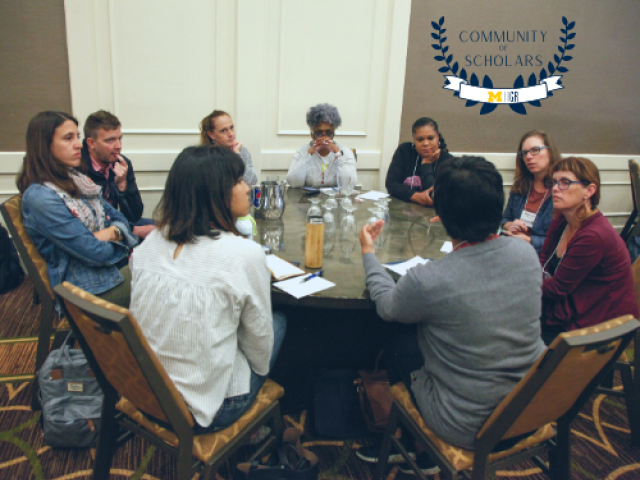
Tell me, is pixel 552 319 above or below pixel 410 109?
below

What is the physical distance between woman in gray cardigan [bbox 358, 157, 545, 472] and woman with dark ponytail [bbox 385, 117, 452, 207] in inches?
69.5

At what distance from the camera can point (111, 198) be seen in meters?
2.70

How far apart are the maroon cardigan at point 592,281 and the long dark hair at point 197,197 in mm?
1321

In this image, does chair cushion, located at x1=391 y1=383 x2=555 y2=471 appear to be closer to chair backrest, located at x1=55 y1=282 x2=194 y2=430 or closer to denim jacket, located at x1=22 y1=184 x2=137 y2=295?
chair backrest, located at x1=55 y1=282 x2=194 y2=430

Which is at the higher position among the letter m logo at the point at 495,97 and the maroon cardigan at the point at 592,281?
the letter m logo at the point at 495,97

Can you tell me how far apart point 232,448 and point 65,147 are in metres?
1.48

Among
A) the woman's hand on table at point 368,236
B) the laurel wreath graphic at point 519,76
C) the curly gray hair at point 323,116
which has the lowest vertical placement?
the woman's hand on table at point 368,236

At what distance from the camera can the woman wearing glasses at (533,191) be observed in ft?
8.71

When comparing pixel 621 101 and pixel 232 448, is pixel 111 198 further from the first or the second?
pixel 621 101

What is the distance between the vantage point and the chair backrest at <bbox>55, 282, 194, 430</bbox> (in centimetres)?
105

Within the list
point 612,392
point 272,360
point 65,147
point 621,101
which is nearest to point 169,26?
point 65,147

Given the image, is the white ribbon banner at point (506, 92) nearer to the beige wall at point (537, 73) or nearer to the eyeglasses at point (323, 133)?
the beige wall at point (537, 73)

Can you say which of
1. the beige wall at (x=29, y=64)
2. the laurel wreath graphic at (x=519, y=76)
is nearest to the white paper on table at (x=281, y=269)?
the beige wall at (x=29, y=64)

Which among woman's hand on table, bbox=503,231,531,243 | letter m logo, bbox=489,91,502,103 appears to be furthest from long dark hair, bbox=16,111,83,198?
letter m logo, bbox=489,91,502,103
